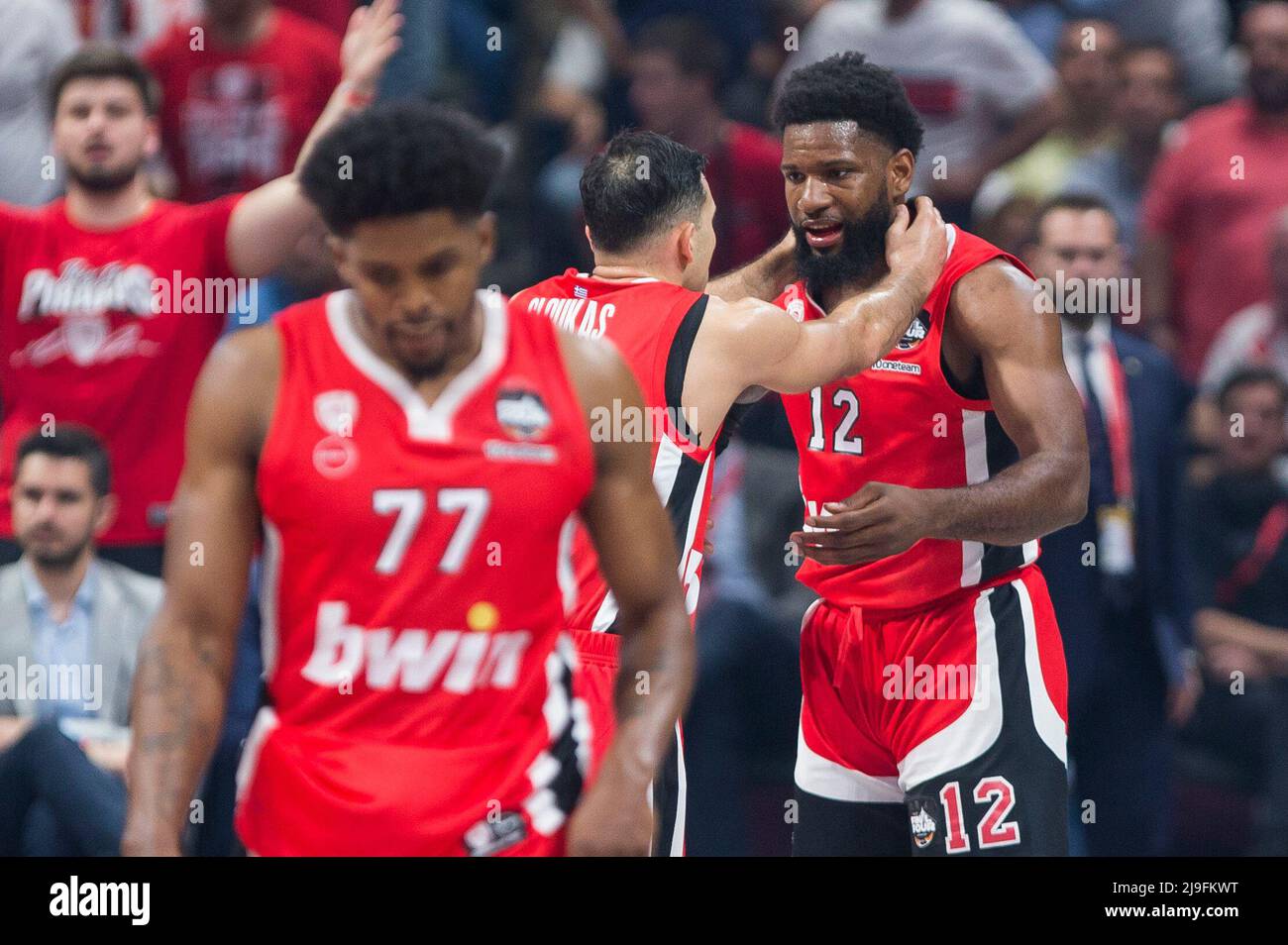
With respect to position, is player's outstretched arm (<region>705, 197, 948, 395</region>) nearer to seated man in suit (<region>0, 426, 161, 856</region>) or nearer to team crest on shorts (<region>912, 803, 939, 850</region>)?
team crest on shorts (<region>912, 803, 939, 850</region>)

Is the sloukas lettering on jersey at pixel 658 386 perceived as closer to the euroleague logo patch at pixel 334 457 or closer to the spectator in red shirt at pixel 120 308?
the euroleague logo patch at pixel 334 457

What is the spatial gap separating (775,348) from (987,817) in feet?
3.63

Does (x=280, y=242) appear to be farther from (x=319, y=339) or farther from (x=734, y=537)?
(x=319, y=339)

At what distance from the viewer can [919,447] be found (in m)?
4.36

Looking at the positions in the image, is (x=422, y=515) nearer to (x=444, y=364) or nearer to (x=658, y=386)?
(x=444, y=364)

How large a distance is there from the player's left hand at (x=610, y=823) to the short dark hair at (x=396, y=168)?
0.93 metres

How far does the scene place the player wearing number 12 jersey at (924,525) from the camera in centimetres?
411

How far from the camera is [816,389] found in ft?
14.7

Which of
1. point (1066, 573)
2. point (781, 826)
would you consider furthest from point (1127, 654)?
point (781, 826)

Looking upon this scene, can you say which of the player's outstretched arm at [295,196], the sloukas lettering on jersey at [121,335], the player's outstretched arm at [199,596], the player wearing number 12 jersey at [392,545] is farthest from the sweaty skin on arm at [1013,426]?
the sloukas lettering on jersey at [121,335]

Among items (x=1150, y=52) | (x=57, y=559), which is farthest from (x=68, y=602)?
(x=1150, y=52)

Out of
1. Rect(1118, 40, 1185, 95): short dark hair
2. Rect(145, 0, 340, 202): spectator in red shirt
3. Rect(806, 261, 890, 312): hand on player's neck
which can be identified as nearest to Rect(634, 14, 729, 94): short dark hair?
Rect(145, 0, 340, 202): spectator in red shirt

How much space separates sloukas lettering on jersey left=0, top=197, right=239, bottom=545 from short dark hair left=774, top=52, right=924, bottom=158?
77.1 inches

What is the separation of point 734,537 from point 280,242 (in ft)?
5.94
